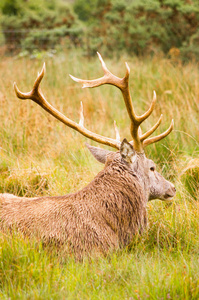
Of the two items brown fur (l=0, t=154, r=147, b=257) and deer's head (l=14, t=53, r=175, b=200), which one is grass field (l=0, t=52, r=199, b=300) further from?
deer's head (l=14, t=53, r=175, b=200)

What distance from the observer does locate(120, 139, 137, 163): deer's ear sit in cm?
366

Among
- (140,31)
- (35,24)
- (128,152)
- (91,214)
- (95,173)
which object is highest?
(35,24)

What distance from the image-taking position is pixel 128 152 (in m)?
3.74

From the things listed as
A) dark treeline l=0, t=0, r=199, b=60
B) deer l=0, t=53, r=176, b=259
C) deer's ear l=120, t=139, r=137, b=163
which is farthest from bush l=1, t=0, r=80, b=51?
deer's ear l=120, t=139, r=137, b=163

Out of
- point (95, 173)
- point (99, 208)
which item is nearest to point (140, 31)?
point (95, 173)

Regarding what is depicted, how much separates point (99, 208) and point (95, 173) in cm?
135

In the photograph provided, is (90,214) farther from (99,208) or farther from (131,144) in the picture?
(131,144)

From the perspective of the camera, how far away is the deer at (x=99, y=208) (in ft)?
11.3

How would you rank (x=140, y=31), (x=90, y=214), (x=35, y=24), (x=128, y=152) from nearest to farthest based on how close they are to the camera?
1. (x=90, y=214)
2. (x=128, y=152)
3. (x=140, y=31)
4. (x=35, y=24)

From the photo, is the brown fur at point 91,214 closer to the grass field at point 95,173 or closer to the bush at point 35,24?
the grass field at point 95,173

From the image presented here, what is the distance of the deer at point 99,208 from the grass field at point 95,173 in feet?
0.38

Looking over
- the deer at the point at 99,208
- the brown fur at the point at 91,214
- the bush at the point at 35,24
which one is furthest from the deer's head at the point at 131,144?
the bush at the point at 35,24

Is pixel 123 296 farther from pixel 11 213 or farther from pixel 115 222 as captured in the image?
pixel 11 213

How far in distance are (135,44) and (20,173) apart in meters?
9.01
